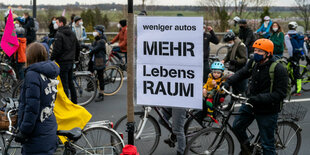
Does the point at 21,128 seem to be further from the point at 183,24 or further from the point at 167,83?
the point at 183,24

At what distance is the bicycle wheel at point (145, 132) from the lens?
5.59 meters

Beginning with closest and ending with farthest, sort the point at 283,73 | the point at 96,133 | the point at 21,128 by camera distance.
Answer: the point at 21,128 → the point at 283,73 → the point at 96,133

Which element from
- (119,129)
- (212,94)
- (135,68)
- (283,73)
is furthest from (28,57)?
(212,94)

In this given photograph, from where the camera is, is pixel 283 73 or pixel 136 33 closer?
pixel 136 33

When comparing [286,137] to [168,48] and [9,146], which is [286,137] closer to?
[168,48]

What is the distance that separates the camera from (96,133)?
504cm

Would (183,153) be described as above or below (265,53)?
below

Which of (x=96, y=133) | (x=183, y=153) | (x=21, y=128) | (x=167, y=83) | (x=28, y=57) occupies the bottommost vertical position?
(x=183, y=153)

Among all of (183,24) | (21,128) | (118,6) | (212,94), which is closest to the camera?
(21,128)

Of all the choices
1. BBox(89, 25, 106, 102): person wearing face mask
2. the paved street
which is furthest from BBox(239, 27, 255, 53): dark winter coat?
BBox(89, 25, 106, 102): person wearing face mask

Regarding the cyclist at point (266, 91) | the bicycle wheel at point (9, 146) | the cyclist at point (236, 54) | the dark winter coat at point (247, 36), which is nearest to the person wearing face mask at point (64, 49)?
the cyclist at point (236, 54)

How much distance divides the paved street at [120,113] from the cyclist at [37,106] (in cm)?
231

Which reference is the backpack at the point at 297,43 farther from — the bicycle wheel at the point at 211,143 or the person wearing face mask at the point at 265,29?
the bicycle wheel at the point at 211,143

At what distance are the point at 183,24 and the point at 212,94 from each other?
2.96 metres
